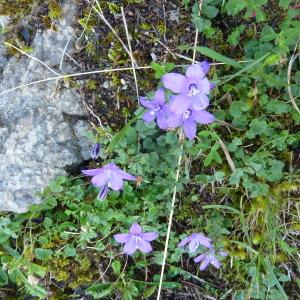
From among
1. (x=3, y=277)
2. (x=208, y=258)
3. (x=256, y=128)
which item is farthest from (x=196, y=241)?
(x=3, y=277)

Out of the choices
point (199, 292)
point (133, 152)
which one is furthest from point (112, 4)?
point (199, 292)

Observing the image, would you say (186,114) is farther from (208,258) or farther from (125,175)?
(208,258)

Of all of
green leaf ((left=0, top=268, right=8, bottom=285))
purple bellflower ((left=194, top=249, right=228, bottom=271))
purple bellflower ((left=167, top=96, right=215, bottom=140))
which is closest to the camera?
purple bellflower ((left=167, top=96, right=215, bottom=140))

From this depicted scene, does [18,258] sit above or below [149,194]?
A: below

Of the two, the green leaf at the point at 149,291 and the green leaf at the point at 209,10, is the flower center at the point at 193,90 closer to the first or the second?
the green leaf at the point at 209,10

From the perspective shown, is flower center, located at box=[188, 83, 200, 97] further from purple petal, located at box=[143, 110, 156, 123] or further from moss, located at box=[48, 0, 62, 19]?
moss, located at box=[48, 0, 62, 19]

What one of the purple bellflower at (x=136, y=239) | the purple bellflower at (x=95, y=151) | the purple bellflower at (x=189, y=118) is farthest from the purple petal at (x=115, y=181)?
the purple bellflower at (x=189, y=118)

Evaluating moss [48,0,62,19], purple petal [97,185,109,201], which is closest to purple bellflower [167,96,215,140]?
purple petal [97,185,109,201]

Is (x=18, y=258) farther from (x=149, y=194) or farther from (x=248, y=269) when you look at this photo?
(x=248, y=269)
